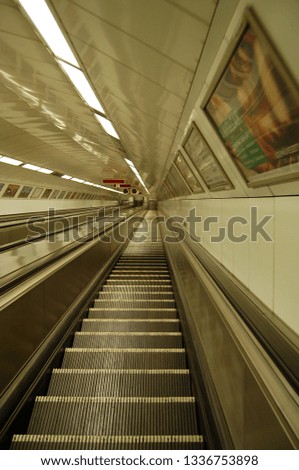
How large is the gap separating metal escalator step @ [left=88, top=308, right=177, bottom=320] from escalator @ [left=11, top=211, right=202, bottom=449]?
0.27 metres

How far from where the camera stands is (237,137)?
2.75 m

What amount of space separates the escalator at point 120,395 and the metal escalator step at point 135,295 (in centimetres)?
84

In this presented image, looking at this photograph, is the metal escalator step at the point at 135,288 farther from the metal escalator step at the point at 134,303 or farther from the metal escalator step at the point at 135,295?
the metal escalator step at the point at 134,303

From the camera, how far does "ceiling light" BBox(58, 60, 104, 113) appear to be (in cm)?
385

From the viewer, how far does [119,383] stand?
262 centimetres

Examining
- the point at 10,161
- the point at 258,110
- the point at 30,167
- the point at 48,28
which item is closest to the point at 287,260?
the point at 258,110

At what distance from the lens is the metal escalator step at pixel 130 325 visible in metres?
3.70

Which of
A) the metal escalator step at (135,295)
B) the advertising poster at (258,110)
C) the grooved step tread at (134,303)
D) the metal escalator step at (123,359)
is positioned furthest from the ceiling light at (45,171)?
the advertising poster at (258,110)

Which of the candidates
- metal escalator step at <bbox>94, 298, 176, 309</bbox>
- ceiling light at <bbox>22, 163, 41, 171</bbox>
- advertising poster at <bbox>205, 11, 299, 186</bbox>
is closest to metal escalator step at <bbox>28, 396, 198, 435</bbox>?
advertising poster at <bbox>205, 11, 299, 186</bbox>

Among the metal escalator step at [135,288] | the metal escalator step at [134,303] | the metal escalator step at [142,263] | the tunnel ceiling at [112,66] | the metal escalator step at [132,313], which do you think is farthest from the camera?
the metal escalator step at [142,263]

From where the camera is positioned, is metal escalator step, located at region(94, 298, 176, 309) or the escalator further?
metal escalator step, located at region(94, 298, 176, 309)

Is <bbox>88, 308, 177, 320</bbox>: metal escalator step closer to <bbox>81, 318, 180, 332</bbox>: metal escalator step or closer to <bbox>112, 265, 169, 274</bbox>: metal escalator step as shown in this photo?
<bbox>81, 318, 180, 332</bbox>: metal escalator step

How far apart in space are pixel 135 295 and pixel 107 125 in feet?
11.1
